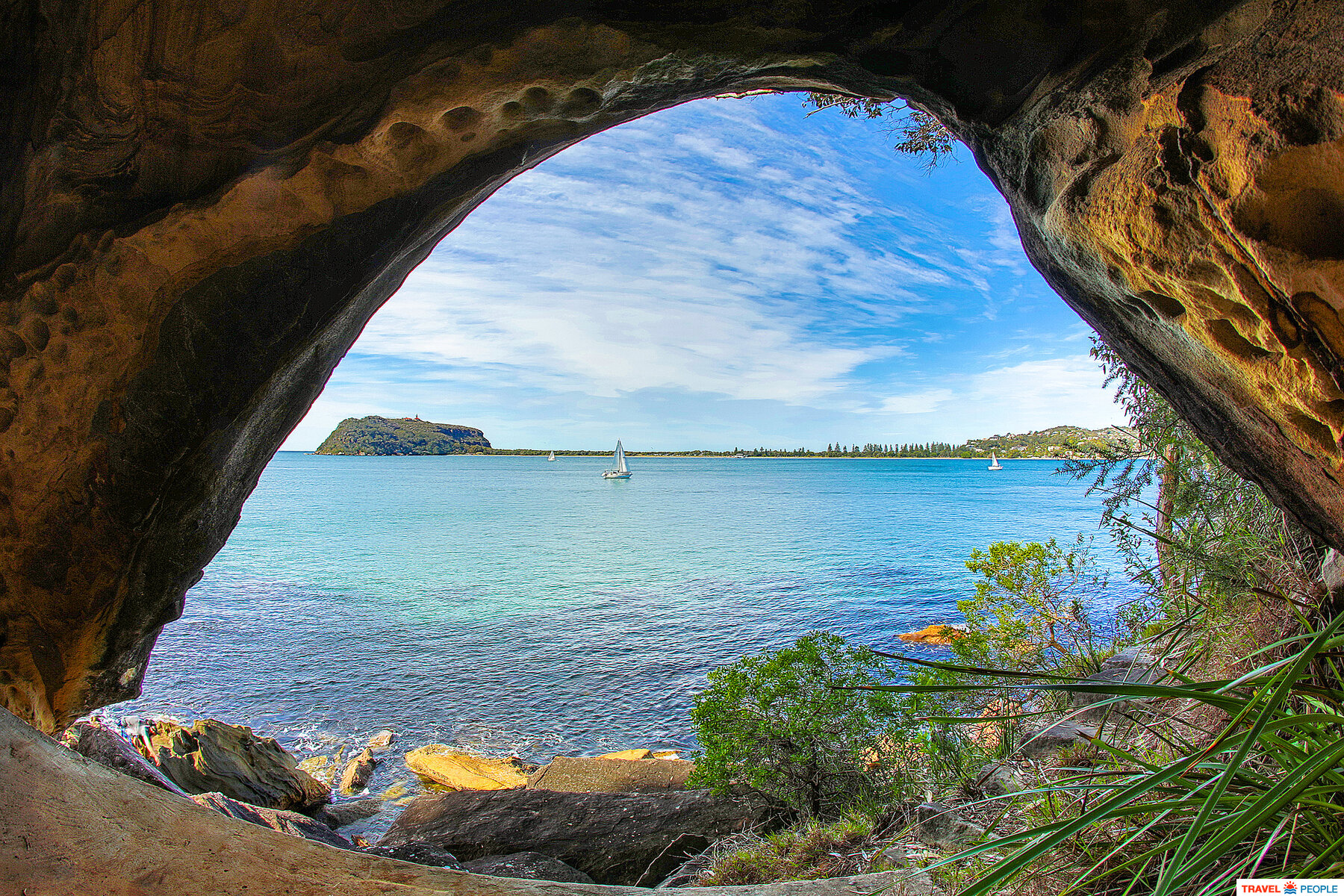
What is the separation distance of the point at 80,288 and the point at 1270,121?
19.5 feet

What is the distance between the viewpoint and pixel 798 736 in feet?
21.9

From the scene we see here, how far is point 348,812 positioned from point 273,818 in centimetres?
346

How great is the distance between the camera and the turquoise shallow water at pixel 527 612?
43.2 ft

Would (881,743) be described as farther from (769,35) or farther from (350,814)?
(350,814)

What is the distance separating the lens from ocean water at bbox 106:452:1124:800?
13125mm

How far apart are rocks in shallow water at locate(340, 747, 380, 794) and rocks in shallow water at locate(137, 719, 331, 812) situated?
0.56m

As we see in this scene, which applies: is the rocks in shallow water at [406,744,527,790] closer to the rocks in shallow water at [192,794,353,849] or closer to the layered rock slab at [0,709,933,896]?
the rocks in shallow water at [192,794,353,849]

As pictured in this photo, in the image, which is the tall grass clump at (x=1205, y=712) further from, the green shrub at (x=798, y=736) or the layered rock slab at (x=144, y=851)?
the green shrub at (x=798, y=736)

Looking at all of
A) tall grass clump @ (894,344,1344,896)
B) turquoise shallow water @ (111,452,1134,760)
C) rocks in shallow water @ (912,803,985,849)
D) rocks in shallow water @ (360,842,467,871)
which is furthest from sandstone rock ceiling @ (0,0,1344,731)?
turquoise shallow water @ (111,452,1134,760)

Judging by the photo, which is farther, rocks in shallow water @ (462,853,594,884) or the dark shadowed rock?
the dark shadowed rock

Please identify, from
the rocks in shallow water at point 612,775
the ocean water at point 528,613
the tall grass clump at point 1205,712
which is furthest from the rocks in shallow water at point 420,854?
the tall grass clump at point 1205,712

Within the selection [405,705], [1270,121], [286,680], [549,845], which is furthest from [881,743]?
[286,680]

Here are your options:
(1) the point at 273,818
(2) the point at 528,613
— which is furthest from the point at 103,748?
(2) the point at 528,613

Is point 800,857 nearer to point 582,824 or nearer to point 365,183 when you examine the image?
point 582,824
